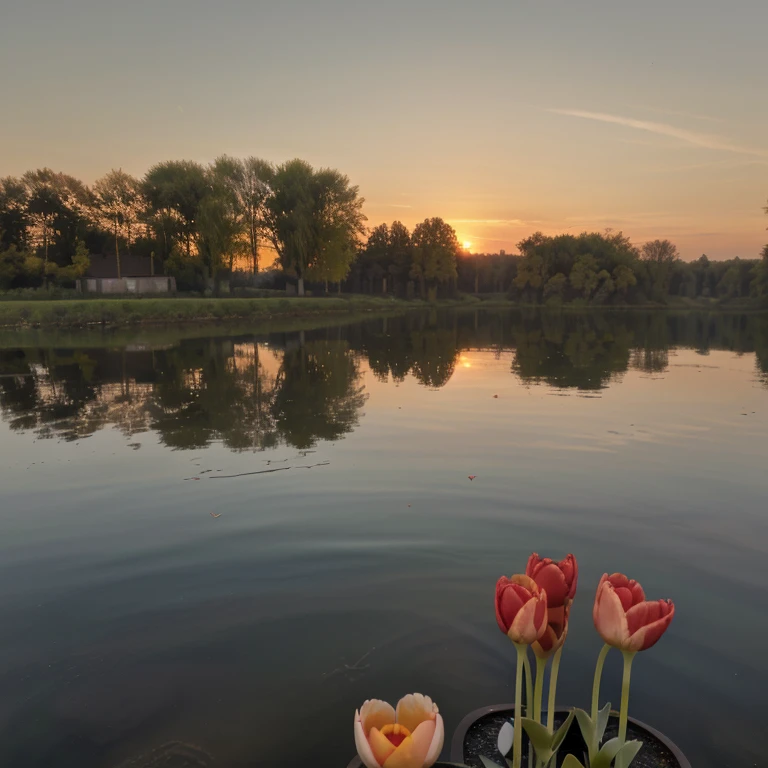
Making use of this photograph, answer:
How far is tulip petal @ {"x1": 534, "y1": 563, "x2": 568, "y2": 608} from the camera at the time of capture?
82.5 inches

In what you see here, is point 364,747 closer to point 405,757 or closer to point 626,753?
point 405,757

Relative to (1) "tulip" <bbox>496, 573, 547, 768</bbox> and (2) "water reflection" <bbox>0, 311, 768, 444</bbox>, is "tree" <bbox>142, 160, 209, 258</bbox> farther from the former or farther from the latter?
(1) "tulip" <bbox>496, 573, 547, 768</bbox>

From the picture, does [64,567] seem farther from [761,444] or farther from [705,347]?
[705,347]

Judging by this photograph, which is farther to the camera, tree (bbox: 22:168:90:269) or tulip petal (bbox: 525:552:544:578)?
tree (bbox: 22:168:90:269)

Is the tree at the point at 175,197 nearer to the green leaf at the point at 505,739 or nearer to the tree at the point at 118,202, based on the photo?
the tree at the point at 118,202

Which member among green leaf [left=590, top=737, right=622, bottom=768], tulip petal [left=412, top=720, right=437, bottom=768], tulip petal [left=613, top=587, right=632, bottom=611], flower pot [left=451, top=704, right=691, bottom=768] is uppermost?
tulip petal [left=613, top=587, right=632, bottom=611]

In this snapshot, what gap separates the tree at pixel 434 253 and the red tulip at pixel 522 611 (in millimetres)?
92289

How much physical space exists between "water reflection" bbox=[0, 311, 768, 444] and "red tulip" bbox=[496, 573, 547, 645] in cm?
761

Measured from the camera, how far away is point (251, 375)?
57.1 feet

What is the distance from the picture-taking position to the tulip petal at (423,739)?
1.76m

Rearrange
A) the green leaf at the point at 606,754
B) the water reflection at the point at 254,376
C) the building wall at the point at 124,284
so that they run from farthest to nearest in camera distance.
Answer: the building wall at the point at 124,284, the water reflection at the point at 254,376, the green leaf at the point at 606,754

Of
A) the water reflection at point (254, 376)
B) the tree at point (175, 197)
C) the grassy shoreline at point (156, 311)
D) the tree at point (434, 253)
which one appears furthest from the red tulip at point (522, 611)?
the tree at point (434, 253)

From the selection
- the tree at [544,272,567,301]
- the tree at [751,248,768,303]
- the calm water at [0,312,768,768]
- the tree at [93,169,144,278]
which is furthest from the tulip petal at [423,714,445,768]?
the tree at [544,272,567,301]

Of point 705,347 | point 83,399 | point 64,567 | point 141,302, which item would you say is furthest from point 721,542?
point 141,302
